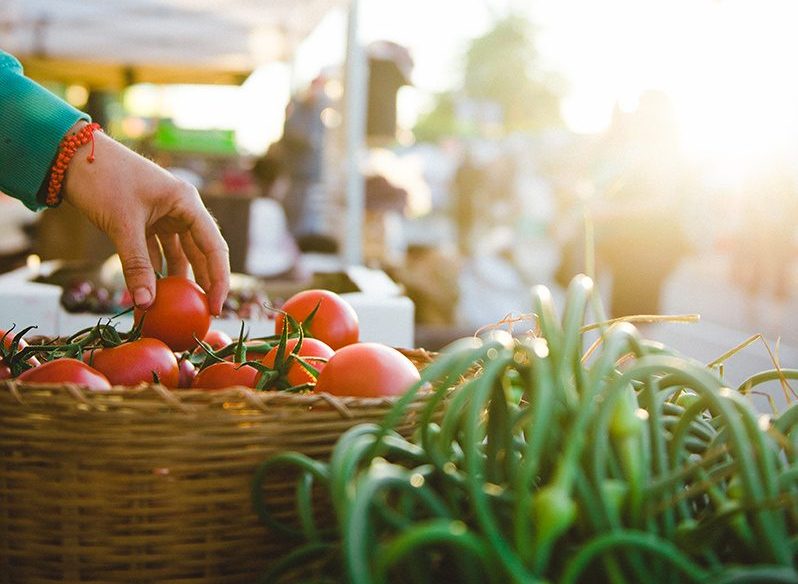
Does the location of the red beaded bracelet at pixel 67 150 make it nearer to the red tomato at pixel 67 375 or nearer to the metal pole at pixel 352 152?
the red tomato at pixel 67 375

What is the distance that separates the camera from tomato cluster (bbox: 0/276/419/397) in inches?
39.2

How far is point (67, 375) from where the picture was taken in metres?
0.94

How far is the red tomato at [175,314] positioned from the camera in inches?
48.4

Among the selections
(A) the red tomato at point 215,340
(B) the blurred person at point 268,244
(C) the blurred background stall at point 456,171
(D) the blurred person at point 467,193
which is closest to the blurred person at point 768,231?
(C) the blurred background stall at point 456,171

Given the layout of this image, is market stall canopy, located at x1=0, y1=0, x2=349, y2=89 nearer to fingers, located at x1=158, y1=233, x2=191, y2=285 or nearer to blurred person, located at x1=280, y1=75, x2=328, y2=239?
blurred person, located at x1=280, y1=75, x2=328, y2=239

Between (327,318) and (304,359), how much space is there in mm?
241

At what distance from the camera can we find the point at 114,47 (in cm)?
486

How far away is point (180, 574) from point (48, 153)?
59 cm

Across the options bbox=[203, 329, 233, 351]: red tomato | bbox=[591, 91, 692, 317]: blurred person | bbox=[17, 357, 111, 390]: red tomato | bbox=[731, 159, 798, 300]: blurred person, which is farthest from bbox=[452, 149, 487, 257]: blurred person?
bbox=[17, 357, 111, 390]: red tomato

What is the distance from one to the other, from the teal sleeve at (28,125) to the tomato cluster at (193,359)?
0.71 ft

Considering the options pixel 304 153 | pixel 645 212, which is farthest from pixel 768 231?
pixel 304 153

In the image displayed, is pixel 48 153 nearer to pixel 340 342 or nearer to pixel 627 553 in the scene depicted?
pixel 340 342

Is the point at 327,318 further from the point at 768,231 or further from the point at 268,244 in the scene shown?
the point at 768,231

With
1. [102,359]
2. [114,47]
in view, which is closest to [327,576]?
[102,359]
